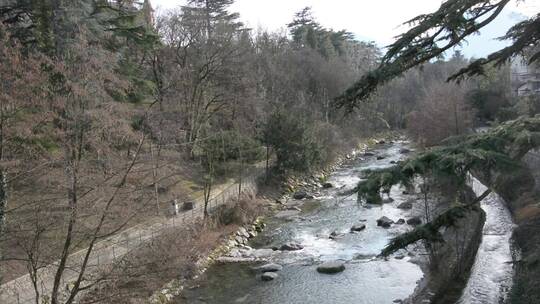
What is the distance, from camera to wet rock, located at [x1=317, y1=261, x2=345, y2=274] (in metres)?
18.9

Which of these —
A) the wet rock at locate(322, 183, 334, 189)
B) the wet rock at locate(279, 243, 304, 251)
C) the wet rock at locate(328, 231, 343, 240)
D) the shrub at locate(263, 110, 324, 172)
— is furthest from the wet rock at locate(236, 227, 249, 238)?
the wet rock at locate(322, 183, 334, 189)

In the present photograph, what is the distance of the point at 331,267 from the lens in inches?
747

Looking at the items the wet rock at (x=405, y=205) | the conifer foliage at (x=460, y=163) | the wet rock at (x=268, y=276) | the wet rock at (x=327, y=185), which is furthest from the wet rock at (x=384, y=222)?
the conifer foliage at (x=460, y=163)

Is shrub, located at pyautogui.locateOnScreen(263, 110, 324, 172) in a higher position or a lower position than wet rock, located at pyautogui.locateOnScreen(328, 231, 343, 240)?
higher

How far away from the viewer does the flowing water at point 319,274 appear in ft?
55.2

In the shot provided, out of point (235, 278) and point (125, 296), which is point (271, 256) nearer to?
point (235, 278)

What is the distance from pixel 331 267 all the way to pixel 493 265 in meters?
5.87

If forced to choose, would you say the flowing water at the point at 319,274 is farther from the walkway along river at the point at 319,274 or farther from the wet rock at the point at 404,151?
the wet rock at the point at 404,151

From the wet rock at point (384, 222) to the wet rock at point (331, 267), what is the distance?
588 centimetres

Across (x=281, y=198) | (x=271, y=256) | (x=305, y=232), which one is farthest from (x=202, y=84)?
(x=271, y=256)

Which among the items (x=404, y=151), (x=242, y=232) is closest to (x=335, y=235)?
(x=242, y=232)

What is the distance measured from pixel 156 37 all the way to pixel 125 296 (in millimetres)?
18112

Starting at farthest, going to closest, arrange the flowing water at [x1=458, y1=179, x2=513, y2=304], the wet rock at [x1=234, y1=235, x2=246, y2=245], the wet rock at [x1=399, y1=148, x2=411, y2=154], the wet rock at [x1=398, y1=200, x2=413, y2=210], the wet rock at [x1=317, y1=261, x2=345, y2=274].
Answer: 1. the wet rock at [x1=399, y1=148, x2=411, y2=154]
2. the wet rock at [x1=398, y1=200, x2=413, y2=210]
3. the wet rock at [x1=234, y1=235, x2=246, y2=245]
4. the wet rock at [x1=317, y1=261, x2=345, y2=274]
5. the flowing water at [x1=458, y1=179, x2=513, y2=304]

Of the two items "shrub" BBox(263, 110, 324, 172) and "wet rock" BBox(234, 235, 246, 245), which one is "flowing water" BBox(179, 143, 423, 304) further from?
"shrub" BBox(263, 110, 324, 172)
